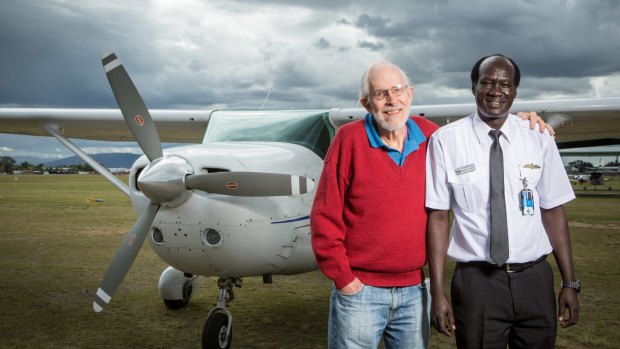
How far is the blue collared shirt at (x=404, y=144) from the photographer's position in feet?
7.48

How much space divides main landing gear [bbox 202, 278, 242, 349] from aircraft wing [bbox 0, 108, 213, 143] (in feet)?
9.29

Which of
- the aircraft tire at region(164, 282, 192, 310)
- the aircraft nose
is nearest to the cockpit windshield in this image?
the aircraft nose

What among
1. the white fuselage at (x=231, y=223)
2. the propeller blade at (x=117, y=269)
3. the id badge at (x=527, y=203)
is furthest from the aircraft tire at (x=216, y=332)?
the id badge at (x=527, y=203)

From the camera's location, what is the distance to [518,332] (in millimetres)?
2277

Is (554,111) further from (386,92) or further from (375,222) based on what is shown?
(375,222)

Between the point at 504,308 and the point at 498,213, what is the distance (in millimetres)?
368

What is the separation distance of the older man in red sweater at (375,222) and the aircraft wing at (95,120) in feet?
16.2

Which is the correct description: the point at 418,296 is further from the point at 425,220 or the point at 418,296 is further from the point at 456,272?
the point at 425,220

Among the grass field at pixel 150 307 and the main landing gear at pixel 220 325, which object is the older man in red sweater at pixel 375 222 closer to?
the main landing gear at pixel 220 325

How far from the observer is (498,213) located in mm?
2225

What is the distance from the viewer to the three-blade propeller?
12.6 ft

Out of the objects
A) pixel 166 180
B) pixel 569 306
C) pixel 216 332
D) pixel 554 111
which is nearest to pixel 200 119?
pixel 216 332

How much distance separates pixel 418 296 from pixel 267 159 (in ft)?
7.21

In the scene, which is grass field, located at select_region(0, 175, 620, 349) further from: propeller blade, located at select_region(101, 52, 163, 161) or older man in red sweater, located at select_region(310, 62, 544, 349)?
older man in red sweater, located at select_region(310, 62, 544, 349)
